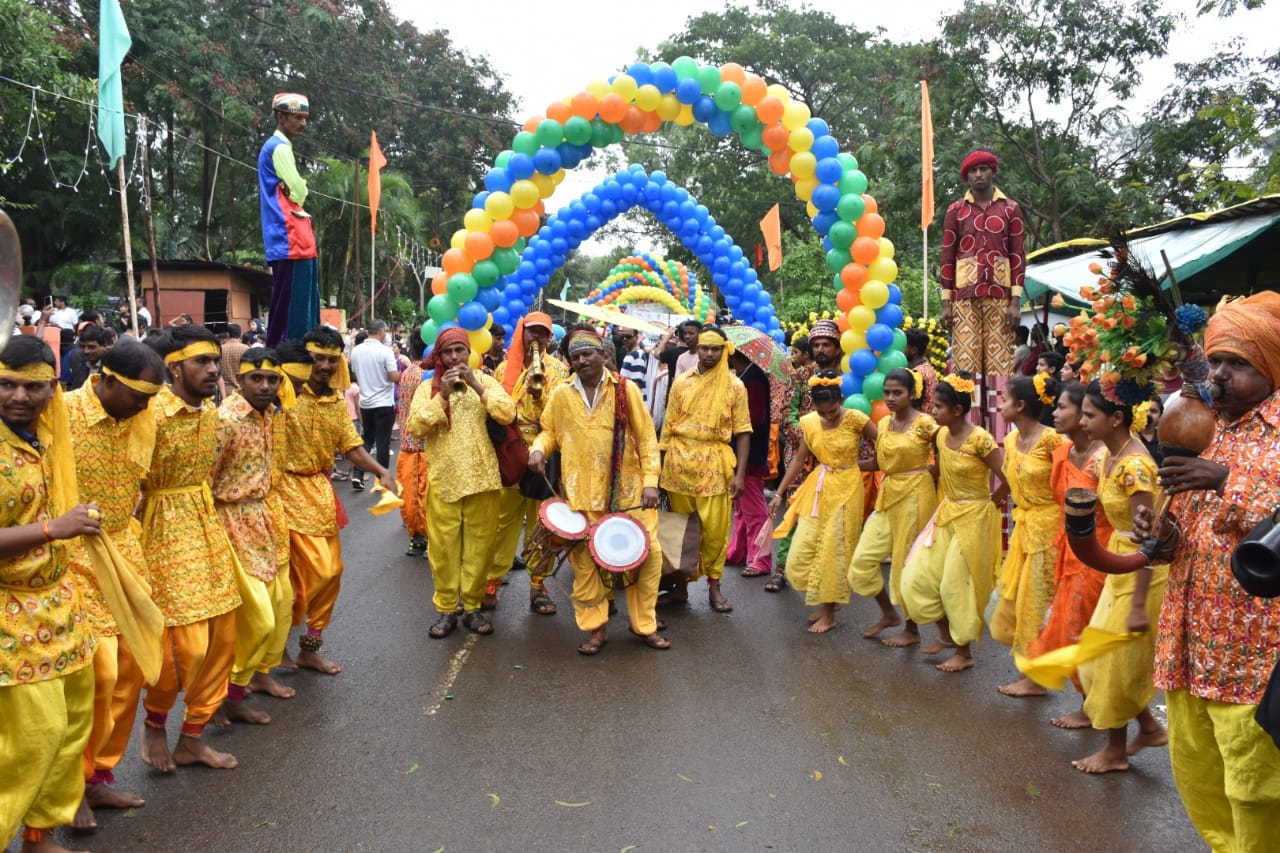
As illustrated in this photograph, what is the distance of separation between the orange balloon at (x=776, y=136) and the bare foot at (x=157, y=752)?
23.5 ft

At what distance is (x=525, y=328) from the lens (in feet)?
25.4

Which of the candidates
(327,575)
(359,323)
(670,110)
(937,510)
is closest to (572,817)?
(327,575)

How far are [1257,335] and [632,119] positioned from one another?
715 cm

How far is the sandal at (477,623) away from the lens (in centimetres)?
628

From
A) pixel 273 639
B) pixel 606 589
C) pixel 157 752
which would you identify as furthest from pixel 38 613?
pixel 606 589

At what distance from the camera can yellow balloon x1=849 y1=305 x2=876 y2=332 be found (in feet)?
27.9

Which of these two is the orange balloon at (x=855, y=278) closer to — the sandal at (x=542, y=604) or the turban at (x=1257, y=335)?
the sandal at (x=542, y=604)

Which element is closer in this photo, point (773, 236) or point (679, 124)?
point (679, 124)

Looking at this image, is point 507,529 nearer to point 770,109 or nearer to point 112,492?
point 112,492

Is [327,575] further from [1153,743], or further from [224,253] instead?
[224,253]

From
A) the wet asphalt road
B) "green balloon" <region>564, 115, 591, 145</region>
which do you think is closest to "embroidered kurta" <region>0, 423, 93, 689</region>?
the wet asphalt road

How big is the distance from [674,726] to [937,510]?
86.4 inches

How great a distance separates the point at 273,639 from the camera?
190 inches

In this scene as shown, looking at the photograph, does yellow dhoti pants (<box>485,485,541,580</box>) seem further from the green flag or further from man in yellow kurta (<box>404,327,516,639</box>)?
the green flag
